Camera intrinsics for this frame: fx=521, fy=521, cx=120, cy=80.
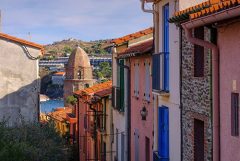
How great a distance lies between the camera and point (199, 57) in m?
11.1

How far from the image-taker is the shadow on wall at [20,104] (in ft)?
81.0

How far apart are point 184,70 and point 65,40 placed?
589ft

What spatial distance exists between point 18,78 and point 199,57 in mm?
15163

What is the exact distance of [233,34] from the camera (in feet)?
28.7

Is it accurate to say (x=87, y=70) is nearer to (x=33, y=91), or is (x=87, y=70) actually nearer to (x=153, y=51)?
(x=33, y=91)

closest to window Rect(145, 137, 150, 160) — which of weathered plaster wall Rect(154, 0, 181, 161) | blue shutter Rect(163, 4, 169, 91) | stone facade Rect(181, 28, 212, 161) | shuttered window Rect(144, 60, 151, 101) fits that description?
shuttered window Rect(144, 60, 151, 101)

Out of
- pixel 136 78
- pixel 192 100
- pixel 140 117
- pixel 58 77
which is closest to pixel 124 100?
pixel 136 78

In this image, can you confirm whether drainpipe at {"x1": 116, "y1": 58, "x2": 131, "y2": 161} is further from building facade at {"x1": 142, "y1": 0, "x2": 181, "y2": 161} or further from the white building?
the white building

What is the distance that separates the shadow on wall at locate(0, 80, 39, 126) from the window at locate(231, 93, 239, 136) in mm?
16956

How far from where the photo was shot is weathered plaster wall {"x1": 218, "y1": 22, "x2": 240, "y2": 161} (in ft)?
28.4

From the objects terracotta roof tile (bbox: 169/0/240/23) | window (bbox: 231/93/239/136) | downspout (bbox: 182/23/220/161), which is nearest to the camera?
terracotta roof tile (bbox: 169/0/240/23)

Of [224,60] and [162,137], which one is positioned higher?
[224,60]

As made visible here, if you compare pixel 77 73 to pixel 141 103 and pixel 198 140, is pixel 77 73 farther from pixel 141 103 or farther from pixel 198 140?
pixel 198 140

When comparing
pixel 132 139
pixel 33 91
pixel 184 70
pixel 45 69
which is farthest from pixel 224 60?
pixel 45 69
